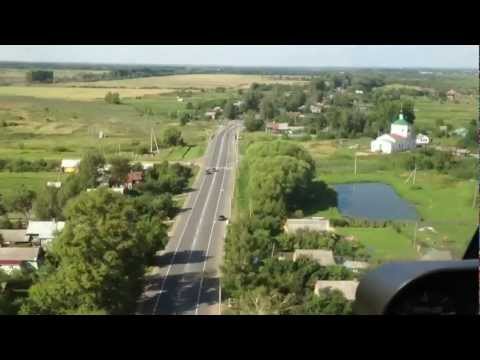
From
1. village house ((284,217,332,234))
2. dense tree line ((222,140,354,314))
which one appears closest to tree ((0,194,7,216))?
dense tree line ((222,140,354,314))

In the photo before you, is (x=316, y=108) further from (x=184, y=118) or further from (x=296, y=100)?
(x=184, y=118)

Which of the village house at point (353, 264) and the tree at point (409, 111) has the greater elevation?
the tree at point (409, 111)

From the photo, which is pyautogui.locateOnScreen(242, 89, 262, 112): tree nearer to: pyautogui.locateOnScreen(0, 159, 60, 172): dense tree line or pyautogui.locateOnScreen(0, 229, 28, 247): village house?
pyautogui.locateOnScreen(0, 159, 60, 172): dense tree line

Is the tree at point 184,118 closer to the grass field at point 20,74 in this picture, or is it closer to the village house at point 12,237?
the grass field at point 20,74

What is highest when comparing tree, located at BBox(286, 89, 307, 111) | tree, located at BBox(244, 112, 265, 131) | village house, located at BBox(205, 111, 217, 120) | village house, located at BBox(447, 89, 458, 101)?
village house, located at BBox(447, 89, 458, 101)

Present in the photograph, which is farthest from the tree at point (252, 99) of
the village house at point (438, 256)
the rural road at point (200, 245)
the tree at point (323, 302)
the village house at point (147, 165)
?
the village house at point (438, 256)

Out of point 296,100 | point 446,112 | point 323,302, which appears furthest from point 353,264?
point 446,112
